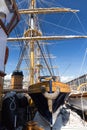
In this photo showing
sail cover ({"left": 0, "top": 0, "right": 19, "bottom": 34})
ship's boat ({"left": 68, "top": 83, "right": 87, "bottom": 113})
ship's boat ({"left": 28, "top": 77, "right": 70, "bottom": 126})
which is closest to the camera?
sail cover ({"left": 0, "top": 0, "right": 19, "bottom": 34})

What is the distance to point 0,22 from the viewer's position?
6.72m

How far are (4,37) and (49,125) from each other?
4883mm

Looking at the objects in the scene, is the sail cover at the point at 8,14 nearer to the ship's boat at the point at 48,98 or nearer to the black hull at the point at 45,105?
the ship's boat at the point at 48,98

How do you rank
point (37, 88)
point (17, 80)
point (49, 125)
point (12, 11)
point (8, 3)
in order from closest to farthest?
point (8, 3), point (12, 11), point (49, 125), point (37, 88), point (17, 80)

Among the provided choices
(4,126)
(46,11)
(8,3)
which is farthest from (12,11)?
(46,11)

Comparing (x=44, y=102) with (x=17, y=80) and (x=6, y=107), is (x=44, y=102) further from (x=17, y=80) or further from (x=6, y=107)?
(x=17, y=80)

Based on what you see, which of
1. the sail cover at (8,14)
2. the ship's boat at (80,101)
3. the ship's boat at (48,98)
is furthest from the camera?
the ship's boat at (80,101)

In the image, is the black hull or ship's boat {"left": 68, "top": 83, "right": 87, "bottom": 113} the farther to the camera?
ship's boat {"left": 68, "top": 83, "right": 87, "bottom": 113}

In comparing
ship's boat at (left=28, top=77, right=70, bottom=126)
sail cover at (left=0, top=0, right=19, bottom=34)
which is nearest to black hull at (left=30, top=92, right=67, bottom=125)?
ship's boat at (left=28, top=77, right=70, bottom=126)

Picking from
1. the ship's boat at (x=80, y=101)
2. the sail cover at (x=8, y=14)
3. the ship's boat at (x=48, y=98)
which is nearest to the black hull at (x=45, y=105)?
the ship's boat at (x=48, y=98)

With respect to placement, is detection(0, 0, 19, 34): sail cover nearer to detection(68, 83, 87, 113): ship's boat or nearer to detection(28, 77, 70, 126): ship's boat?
detection(28, 77, 70, 126): ship's boat

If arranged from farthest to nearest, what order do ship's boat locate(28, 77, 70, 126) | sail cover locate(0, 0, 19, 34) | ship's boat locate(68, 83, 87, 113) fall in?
ship's boat locate(68, 83, 87, 113) < ship's boat locate(28, 77, 70, 126) < sail cover locate(0, 0, 19, 34)

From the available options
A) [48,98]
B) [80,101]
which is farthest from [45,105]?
[80,101]

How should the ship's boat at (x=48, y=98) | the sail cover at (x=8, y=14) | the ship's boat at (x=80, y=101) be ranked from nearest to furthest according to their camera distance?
the sail cover at (x=8, y=14) < the ship's boat at (x=48, y=98) < the ship's boat at (x=80, y=101)
